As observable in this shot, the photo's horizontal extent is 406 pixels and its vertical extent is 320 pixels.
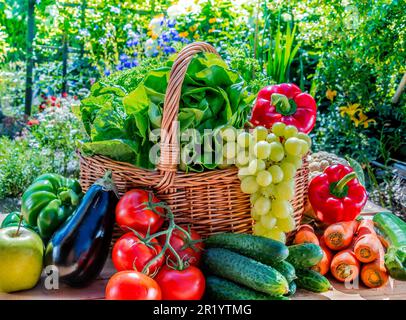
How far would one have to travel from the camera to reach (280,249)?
1325mm

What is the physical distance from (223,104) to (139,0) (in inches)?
142

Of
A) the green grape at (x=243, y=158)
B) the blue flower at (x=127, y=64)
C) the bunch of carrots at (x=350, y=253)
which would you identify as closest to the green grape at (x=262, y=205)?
the green grape at (x=243, y=158)

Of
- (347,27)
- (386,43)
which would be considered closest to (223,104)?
(386,43)

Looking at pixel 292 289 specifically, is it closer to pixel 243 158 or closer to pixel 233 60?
pixel 243 158

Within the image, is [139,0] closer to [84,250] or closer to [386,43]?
[386,43]

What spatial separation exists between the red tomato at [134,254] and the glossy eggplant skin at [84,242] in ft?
0.21

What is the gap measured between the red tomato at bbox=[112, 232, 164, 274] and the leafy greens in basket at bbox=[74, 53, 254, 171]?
0.90 ft

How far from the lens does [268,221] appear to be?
4.69 ft

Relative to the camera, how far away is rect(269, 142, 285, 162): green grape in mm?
1431

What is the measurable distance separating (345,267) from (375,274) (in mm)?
86

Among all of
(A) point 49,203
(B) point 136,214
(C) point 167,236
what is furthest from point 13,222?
(C) point 167,236

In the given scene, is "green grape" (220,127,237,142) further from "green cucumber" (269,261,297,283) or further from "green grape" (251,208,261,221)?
"green cucumber" (269,261,297,283)

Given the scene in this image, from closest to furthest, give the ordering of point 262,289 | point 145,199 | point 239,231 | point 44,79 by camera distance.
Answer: point 262,289 < point 145,199 < point 239,231 < point 44,79

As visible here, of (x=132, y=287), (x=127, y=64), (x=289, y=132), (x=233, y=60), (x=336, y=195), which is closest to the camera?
(x=132, y=287)
